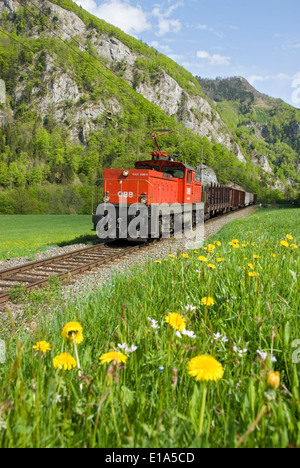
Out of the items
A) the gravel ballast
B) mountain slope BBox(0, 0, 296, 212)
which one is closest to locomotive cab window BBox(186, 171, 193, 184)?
the gravel ballast

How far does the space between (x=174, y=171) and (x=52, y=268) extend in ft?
33.1

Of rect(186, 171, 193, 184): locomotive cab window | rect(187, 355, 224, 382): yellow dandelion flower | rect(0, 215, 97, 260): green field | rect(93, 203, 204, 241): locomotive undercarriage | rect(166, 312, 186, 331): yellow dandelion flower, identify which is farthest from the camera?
rect(186, 171, 193, 184): locomotive cab window

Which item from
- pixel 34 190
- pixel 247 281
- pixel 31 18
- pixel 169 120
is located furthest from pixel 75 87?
pixel 247 281

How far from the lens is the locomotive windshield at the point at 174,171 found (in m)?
17.8

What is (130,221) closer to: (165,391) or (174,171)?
(174,171)

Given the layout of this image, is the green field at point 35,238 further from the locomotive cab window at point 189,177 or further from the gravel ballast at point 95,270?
the locomotive cab window at point 189,177

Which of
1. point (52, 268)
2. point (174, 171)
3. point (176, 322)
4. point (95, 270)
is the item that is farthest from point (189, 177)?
point (176, 322)

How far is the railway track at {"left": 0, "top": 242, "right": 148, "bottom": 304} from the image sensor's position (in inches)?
313

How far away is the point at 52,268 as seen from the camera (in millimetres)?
10008

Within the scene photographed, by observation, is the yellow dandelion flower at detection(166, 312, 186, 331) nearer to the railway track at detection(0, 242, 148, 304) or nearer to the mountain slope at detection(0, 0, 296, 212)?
the railway track at detection(0, 242, 148, 304)

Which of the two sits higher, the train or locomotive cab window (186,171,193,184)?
locomotive cab window (186,171,193,184)

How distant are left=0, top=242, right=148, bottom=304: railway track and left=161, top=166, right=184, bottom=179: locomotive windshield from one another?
606 cm

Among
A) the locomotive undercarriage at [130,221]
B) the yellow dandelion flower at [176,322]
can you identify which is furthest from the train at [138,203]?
the yellow dandelion flower at [176,322]

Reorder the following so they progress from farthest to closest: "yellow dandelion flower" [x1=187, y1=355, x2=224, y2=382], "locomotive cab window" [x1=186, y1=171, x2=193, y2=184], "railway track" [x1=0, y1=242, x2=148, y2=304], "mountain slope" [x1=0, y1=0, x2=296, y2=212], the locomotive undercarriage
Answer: "mountain slope" [x1=0, y1=0, x2=296, y2=212] < "locomotive cab window" [x1=186, y1=171, x2=193, y2=184] < the locomotive undercarriage < "railway track" [x1=0, y1=242, x2=148, y2=304] < "yellow dandelion flower" [x1=187, y1=355, x2=224, y2=382]
